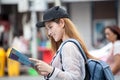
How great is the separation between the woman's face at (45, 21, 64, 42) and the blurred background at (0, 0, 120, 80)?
458 inches

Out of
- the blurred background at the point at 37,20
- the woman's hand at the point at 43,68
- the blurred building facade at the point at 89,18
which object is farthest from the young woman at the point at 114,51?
the blurred building facade at the point at 89,18

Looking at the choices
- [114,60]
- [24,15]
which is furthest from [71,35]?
[24,15]

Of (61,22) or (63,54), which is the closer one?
(63,54)

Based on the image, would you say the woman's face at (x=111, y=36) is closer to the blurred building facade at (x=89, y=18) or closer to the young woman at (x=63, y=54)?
the young woman at (x=63, y=54)

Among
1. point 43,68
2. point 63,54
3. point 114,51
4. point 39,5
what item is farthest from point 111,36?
point 39,5

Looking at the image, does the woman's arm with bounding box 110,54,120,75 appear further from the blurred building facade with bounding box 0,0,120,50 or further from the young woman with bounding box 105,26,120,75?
the blurred building facade with bounding box 0,0,120,50

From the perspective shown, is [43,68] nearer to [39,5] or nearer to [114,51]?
[114,51]

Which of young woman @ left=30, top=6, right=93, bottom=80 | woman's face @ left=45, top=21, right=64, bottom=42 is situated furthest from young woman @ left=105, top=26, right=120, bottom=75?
woman's face @ left=45, top=21, right=64, bottom=42

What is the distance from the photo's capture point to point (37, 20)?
16.3 meters

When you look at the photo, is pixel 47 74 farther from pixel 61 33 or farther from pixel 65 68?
pixel 61 33

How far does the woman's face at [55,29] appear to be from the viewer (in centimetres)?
381

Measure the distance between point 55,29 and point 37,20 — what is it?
12557mm

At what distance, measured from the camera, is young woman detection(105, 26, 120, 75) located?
674cm

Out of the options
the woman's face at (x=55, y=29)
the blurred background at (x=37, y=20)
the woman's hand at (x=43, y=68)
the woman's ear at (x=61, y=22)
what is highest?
the woman's ear at (x=61, y=22)
